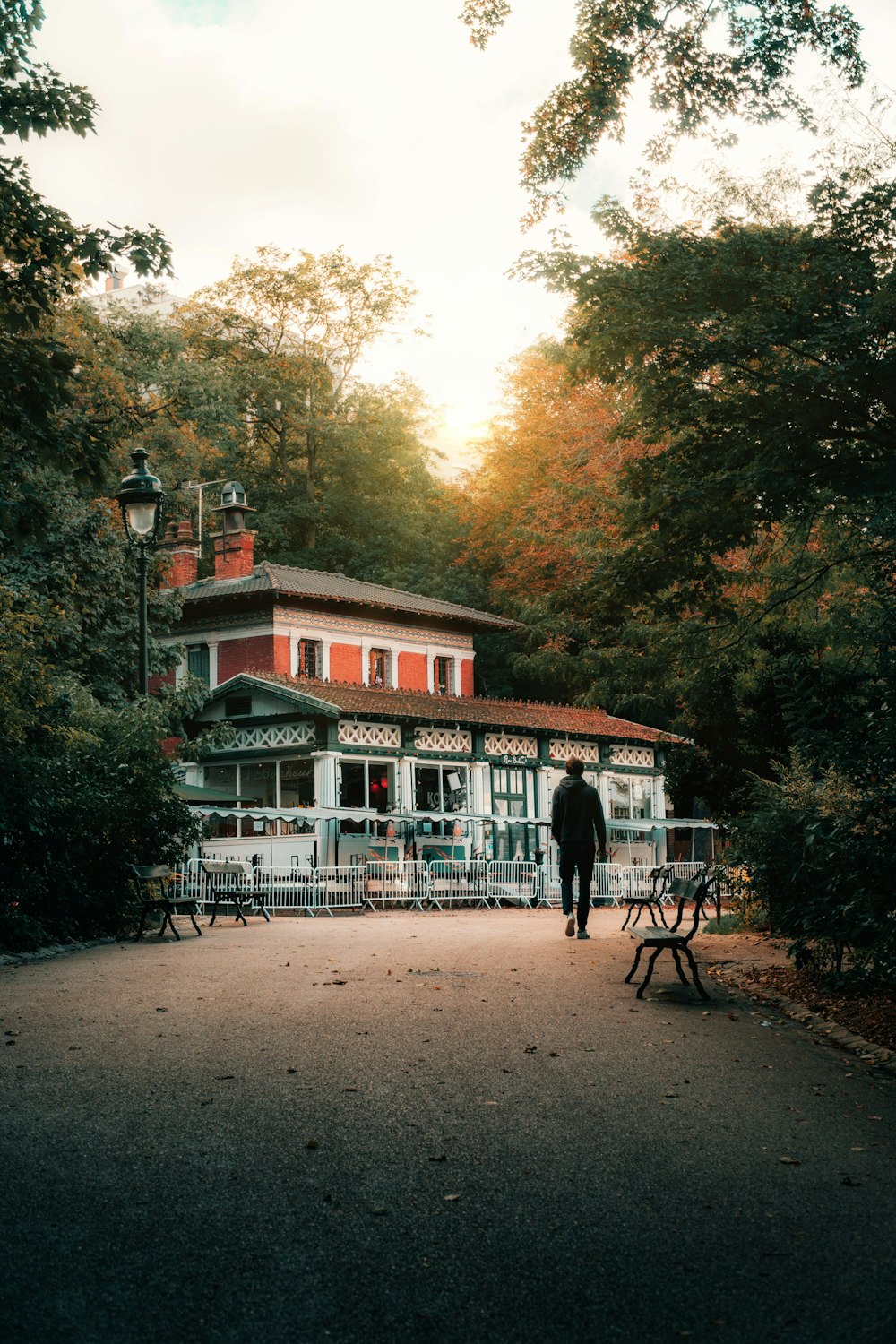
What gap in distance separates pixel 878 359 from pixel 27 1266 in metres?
10.1

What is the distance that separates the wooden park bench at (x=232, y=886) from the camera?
23203mm

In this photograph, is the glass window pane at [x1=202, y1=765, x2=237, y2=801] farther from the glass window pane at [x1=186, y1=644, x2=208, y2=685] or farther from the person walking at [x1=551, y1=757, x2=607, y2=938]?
the person walking at [x1=551, y1=757, x2=607, y2=938]

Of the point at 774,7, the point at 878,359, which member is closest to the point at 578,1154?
the point at 878,359

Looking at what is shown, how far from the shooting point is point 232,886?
26.3 meters

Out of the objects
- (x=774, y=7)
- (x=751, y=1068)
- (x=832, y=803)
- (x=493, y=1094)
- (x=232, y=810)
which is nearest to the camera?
(x=493, y=1094)

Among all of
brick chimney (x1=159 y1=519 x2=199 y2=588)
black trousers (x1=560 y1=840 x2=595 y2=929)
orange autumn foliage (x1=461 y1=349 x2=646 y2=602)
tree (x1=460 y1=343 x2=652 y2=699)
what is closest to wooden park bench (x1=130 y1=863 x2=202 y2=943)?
black trousers (x1=560 y1=840 x2=595 y2=929)

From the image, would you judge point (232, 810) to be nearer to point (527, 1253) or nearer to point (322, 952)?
point (322, 952)

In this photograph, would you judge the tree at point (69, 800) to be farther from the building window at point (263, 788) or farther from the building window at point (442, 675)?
the building window at point (442, 675)

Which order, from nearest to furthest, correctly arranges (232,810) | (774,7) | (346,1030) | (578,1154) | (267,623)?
(578,1154), (346,1030), (774,7), (232,810), (267,623)

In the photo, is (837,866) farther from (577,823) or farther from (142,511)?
(142,511)

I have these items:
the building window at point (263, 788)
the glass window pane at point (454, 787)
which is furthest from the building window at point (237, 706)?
the glass window pane at point (454, 787)

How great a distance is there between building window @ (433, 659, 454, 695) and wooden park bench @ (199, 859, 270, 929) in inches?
684


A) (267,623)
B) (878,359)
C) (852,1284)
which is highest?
(267,623)

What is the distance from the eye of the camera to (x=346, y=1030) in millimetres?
8836
